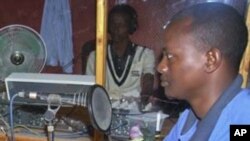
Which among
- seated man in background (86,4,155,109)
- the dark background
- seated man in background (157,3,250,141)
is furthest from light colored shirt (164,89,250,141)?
the dark background

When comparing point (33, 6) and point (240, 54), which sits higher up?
point (33, 6)

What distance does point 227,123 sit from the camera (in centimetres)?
96

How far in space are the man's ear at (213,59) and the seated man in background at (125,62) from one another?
130 centimetres

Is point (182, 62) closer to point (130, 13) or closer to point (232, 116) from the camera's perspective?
A: point (232, 116)

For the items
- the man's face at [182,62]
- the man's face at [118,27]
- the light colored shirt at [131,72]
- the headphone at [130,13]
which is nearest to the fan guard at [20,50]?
the light colored shirt at [131,72]

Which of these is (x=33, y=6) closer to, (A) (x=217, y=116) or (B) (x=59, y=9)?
(B) (x=59, y=9)

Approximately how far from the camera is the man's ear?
1.02 meters

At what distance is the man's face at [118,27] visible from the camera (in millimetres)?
2456

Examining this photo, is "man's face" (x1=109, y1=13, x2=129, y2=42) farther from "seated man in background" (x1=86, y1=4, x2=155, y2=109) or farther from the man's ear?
the man's ear

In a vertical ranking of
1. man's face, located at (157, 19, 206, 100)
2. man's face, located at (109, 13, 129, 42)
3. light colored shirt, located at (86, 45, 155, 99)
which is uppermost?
A: man's face, located at (109, 13, 129, 42)

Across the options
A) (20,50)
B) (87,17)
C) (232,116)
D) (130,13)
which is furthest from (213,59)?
(87,17)

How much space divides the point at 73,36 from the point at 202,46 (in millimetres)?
2046

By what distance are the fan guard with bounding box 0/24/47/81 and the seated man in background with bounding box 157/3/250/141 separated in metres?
1.14

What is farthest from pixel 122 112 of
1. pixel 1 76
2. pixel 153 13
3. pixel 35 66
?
pixel 153 13
